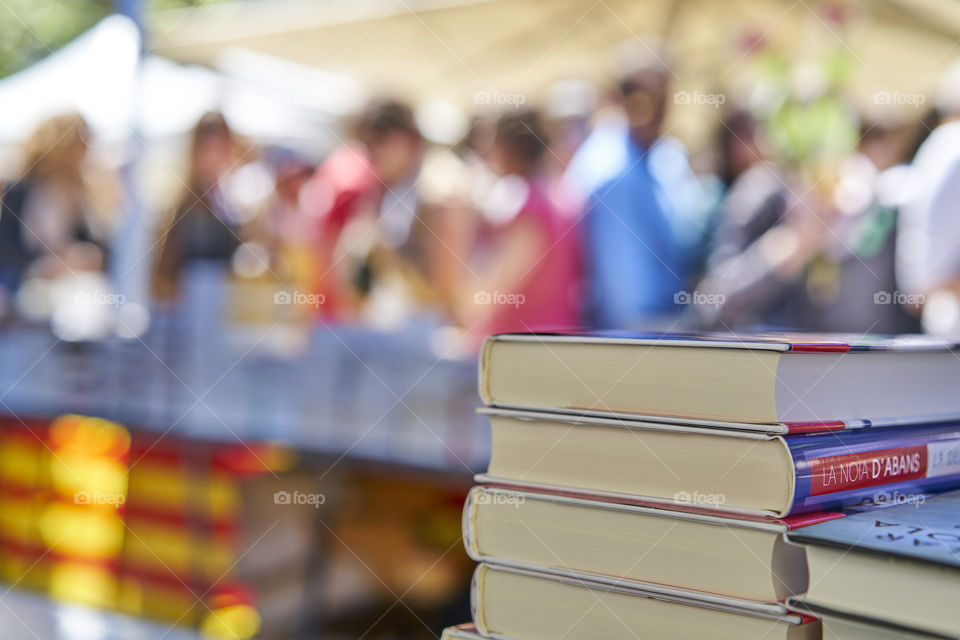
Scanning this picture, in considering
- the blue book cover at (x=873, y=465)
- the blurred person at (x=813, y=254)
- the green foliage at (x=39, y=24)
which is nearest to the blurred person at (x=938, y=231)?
the blurred person at (x=813, y=254)

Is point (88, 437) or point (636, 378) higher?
point (88, 437)

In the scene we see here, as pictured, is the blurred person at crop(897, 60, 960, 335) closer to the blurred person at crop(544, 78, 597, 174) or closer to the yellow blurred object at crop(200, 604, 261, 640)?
the blurred person at crop(544, 78, 597, 174)

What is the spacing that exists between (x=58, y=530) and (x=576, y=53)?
2.39 m

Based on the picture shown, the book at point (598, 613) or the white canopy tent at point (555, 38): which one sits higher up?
the white canopy tent at point (555, 38)

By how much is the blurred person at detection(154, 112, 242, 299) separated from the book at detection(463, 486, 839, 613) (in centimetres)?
190

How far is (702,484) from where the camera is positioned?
0.48 metres

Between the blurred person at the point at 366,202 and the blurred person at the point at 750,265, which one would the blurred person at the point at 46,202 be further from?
the blurred person at the point at 750,265

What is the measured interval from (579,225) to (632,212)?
147 mm

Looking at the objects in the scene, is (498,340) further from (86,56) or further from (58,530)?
(86,56)

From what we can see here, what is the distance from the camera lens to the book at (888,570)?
39 centimetres

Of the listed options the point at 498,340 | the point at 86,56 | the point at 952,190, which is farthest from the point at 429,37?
the point at 498,340

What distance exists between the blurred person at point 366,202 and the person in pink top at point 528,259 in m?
0.27

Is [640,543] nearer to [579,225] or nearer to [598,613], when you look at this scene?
[598,613]

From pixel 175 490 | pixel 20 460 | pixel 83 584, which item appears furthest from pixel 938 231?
pixel 20 460
